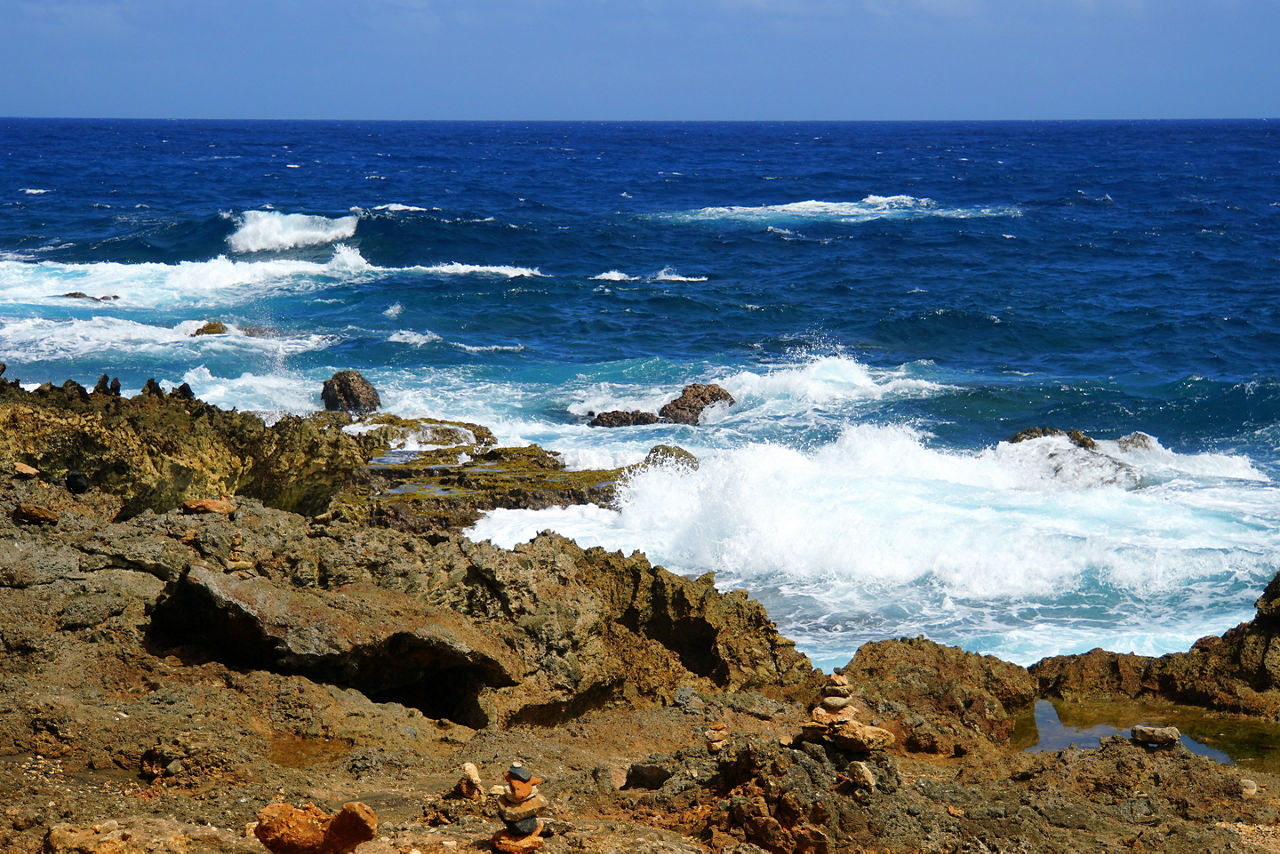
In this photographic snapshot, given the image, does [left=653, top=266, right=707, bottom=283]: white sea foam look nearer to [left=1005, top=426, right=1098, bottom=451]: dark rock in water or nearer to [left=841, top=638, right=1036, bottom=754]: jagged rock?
[left=1005, top=426, right=1098, bottom=451]: dark rock in water

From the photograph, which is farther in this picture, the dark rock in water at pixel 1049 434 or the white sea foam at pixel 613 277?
the white sea foam at pixel 613 277

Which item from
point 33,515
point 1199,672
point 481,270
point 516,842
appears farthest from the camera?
point 481,270

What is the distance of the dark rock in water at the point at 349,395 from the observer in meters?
19.9

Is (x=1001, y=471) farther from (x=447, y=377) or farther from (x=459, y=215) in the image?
(x=459, y=215)

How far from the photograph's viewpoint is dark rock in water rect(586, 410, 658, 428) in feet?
66.1

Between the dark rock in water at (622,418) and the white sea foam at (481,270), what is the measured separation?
16.9 m

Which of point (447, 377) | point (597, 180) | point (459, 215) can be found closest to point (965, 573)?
point (447, 377)

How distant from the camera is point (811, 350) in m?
27.4

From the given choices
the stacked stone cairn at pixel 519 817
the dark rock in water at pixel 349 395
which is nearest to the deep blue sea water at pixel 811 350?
the dark rock in water at pixel 349 395

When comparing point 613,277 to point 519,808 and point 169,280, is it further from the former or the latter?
point 519,808

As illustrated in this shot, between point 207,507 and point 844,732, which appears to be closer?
point 844,732

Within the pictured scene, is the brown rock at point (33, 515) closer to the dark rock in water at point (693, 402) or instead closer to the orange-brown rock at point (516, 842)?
the orange-brown rock at point (516, 842)

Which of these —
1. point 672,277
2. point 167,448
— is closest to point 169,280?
point 672,277

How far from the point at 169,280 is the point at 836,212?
33.3 m
